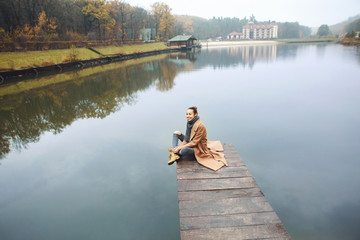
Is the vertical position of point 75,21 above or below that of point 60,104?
above

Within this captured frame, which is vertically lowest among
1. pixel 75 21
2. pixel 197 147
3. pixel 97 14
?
pixel 197 147

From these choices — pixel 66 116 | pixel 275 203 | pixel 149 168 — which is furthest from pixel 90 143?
pixel 275 203

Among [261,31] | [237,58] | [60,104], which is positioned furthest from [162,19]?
[261,31]

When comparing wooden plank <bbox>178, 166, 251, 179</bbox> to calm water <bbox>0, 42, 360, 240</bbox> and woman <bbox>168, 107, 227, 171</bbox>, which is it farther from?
calm water <bbox>0, 42, 360, 240</bbox>

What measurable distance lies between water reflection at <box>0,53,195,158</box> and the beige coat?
20.6 ft

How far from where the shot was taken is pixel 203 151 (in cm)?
547

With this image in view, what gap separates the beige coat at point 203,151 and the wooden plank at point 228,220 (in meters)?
1.46

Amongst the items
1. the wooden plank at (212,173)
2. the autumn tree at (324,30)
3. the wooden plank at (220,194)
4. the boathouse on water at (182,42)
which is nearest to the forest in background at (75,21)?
the boathouse on water at (182,42)

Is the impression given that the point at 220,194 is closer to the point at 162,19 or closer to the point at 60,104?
the point at 60,104

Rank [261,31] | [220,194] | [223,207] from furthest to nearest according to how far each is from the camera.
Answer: [261,31]
[220,194]
[223,207]

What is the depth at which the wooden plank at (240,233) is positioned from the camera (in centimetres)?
331

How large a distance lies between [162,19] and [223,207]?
80368 millimetres

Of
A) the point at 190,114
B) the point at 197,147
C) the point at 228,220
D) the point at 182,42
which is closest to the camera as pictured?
the point at 228,220

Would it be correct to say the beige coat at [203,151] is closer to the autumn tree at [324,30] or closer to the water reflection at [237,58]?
the water reflection at [237,58]
